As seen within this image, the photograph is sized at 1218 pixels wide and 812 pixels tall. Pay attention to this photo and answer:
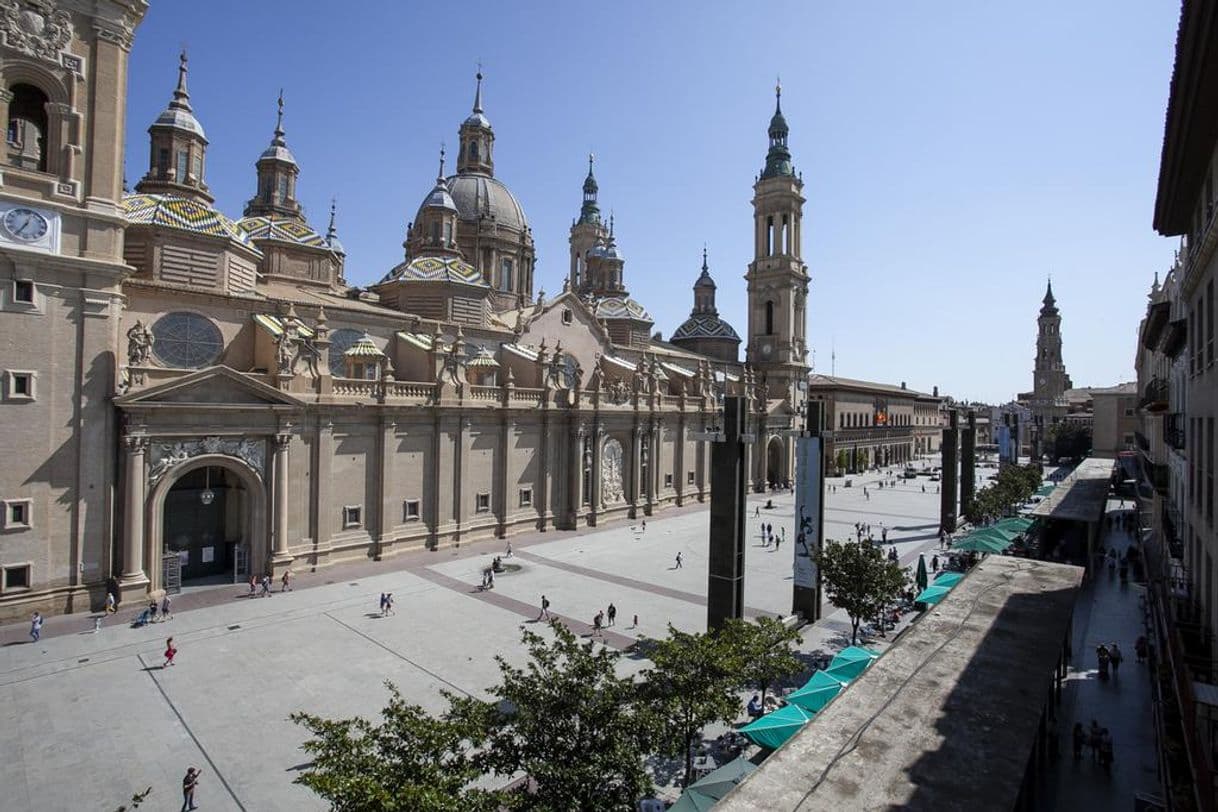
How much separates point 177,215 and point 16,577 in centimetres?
1744

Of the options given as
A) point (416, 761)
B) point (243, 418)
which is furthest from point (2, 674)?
point (416, 761)

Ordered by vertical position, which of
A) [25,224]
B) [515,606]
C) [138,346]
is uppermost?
[25,224]

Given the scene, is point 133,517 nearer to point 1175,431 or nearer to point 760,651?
point 760,651

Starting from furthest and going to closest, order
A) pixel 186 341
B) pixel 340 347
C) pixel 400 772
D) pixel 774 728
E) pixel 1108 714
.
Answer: pixel 340 347
pixel 186 341
pixel 1108 714
pixel 774 728
pixel 400 772

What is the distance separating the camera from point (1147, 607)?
84.6 ft

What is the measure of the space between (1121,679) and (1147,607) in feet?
21.2

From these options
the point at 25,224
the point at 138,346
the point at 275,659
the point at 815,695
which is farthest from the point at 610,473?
the point at 25,224

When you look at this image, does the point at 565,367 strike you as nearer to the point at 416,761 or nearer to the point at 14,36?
the point at 14,36

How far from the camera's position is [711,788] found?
12.6 m

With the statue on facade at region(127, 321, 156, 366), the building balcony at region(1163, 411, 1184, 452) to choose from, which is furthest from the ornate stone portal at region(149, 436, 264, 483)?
the building balcony at region(1163, 411, 1184, 452)

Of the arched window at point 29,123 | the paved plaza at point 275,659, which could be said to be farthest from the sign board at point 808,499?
the arched window at point 29,123

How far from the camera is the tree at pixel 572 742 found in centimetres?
936

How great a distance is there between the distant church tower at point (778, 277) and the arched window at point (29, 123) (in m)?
Result: 61.5

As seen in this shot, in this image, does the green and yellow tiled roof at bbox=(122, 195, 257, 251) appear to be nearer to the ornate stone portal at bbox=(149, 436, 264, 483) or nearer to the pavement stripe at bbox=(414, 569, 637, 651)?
the ornate stone portal at bbox=(149, 436, 264, 483)
